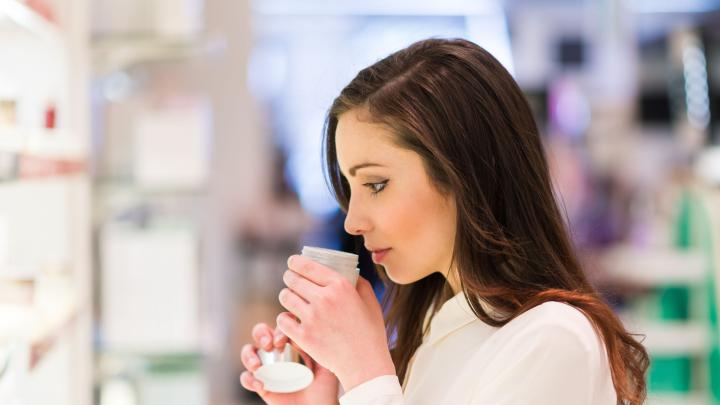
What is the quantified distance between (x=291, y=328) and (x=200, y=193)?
60.9 inches

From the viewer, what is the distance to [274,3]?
353 inches

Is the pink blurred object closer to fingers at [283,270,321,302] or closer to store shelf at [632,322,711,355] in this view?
fingers at [283,270,321,302]

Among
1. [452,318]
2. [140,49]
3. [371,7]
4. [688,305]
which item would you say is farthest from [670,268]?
[371,7]

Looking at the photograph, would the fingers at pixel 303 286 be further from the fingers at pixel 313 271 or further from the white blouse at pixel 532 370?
the white blouse at pixel 532 370

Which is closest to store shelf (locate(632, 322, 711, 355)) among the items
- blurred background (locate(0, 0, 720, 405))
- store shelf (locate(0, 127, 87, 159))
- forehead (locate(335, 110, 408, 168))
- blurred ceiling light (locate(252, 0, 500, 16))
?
blurred background (locate(0, 0, 720, 405))

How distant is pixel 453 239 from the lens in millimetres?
1313

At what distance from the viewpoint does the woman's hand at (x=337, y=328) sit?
1205 mm

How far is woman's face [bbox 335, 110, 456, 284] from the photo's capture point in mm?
1273

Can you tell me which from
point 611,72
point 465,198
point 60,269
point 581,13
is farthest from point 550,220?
point 581,13

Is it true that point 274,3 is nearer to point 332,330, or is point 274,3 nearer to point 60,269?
point 60,269

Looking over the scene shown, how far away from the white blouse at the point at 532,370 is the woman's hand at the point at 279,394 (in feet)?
0.63

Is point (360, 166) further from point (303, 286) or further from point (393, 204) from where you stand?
point (303, 286)

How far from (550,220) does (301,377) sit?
456 millimetres

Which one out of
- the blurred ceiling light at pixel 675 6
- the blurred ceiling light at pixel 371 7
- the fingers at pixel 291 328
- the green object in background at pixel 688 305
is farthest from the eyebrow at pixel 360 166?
the blurred ceiling light at pixel 675 6
